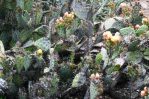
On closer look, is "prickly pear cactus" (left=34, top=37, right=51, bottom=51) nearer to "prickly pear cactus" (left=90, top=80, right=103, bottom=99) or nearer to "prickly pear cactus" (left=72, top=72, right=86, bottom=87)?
"prickly pear cactus" (left=72, top=72, right=86, bottom=87)

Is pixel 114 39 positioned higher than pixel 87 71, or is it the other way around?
pixel 114 39

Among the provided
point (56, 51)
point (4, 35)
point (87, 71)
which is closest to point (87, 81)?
point (87, 71)

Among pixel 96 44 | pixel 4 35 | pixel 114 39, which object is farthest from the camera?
pixel 4 35

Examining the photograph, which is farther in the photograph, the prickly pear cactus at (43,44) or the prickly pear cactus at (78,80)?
the prickly pear cactus at (43,44)

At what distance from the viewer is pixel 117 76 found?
3.94 m

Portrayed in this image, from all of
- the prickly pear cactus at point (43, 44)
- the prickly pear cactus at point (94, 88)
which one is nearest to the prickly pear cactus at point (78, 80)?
the prickly pear cactus at point (94, 88)

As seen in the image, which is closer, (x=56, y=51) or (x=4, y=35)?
(x=56, y=51)

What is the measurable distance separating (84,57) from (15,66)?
0.58 m

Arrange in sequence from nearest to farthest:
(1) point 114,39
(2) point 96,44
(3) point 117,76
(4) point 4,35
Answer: (1) point 114,39
(3) point 117,76
(2) point 96,44
(4) point 4,35

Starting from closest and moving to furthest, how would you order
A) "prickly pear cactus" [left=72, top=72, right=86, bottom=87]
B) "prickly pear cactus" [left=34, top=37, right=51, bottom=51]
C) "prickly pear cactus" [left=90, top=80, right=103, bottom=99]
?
"prickly pear cactus" [left=90, top=80, right=103, bottom=99] → "prickly pear cactus" [left=72, top=72, right=86, bottom=87] → "prickly pear cactus" [left=34, top=37, right=51, bottom=51]

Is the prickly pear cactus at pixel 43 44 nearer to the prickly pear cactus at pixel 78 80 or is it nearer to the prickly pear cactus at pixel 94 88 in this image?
the prickly pear cactus at pixel 78 80

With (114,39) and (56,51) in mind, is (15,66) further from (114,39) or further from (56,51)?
(114,39)

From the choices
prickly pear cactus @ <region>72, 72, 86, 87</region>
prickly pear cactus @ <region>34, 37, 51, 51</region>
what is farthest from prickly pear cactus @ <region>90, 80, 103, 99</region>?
prickly pear cactus @ <region>34, 37, 51, 51</region>

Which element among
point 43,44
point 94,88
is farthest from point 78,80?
point 43,44
